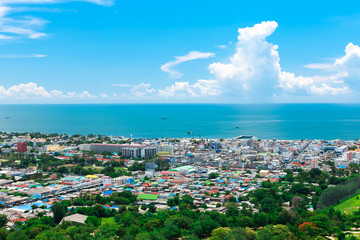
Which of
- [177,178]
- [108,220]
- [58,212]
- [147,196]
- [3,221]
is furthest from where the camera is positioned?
[177,178]

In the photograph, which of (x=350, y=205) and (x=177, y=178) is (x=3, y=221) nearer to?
(x=177, y=178)

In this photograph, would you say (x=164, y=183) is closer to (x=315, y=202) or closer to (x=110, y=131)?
(x=315, y=202)

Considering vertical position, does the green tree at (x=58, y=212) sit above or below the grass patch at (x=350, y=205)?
above

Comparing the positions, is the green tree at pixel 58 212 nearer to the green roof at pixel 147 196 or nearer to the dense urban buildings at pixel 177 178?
the dense urban buildings at pixel 177 178

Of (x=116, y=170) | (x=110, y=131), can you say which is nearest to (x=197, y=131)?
(x=110, y=131)

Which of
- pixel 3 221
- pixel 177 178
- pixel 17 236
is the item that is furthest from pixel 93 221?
pixel 177 178

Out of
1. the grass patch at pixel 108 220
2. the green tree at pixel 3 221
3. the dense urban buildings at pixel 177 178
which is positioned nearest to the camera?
the green tree at pixel 3 221

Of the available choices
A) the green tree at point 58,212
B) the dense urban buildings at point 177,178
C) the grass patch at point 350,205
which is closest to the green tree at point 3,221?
the dense urban buildings at point 177,178

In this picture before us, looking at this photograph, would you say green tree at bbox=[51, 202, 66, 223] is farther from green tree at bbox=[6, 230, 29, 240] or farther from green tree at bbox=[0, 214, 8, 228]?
green tree at bbox=[6, 230, 29, 240]
